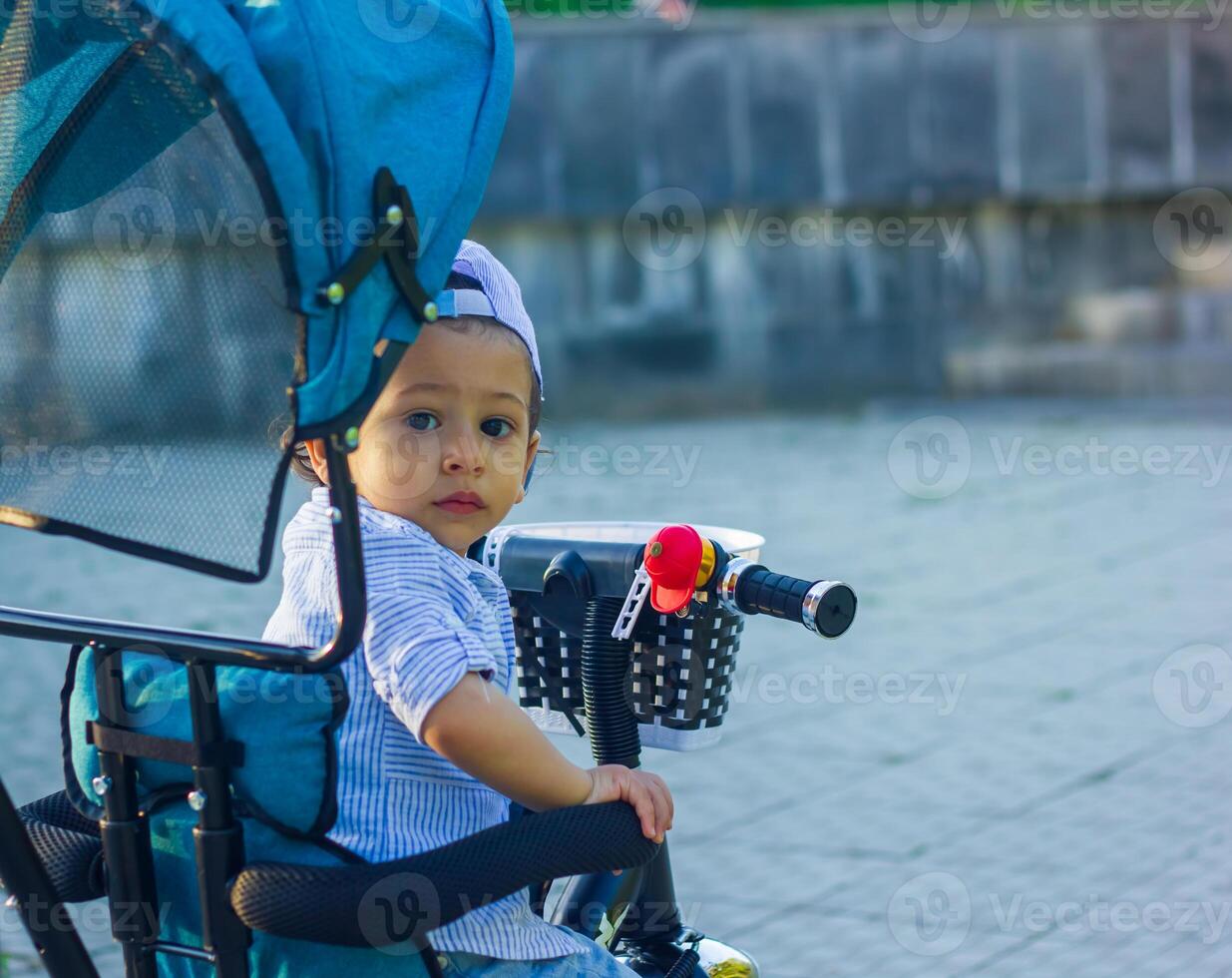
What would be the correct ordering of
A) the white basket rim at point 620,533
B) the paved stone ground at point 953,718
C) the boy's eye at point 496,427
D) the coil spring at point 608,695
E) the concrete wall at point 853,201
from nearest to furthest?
the boy's eye at point 496,427, the coil spring at point 608,695, the white basket rim at point 620,533, the paved stone ground at point 953,718, the concrete wall at point 853,201

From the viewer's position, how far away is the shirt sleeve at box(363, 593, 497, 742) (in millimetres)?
1768

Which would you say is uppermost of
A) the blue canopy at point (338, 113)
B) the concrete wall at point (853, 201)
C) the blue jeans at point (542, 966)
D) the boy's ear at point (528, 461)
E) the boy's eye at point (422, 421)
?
the concrete wall at point (853, 201)

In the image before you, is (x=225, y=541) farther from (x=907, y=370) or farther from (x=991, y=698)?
(x=907, y=370)

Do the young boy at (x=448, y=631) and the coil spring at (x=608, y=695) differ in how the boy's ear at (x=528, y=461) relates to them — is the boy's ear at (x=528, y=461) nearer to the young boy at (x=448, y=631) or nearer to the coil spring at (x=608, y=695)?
the young boy at (x=448, y=631)

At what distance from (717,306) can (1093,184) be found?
118 inches

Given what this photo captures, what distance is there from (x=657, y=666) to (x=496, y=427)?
41 centimetres

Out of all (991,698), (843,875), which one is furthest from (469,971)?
(991,698)

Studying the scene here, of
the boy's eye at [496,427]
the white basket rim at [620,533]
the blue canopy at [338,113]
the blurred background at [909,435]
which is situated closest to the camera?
the blue canopy at [338,113]

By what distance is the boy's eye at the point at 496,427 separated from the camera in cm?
198

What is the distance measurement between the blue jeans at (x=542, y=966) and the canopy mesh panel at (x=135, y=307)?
502 mm

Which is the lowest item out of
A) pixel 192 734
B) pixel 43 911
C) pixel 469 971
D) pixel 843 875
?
pixel 843 875

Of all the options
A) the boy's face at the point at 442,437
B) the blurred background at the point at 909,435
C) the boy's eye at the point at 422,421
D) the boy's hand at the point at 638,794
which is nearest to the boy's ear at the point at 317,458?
the boy's face at the point at 442,437

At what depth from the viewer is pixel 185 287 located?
1811 mm

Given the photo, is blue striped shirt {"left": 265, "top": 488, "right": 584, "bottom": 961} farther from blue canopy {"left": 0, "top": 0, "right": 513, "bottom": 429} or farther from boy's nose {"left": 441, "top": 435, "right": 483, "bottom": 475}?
blue canopy {"left": 0, "top": 0, "right": 513, "bottom": 429}
